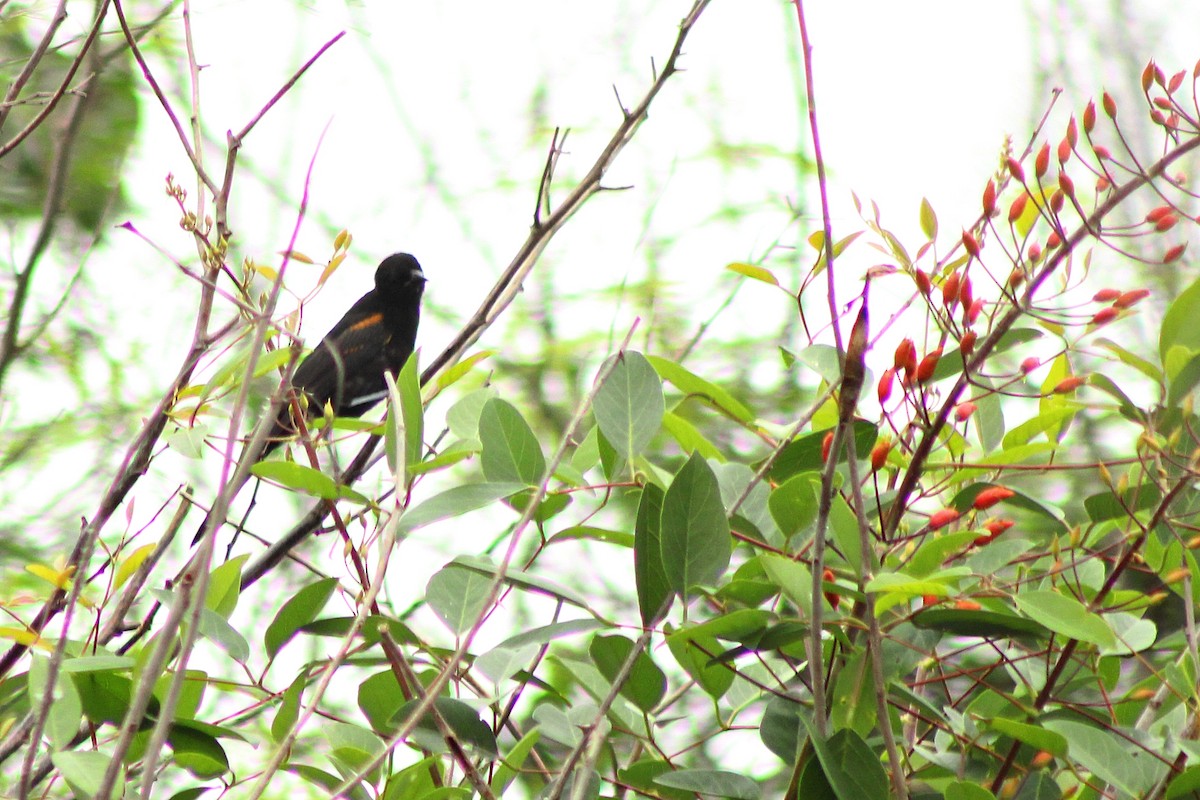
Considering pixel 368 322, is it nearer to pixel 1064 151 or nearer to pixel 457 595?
pixel 457 595

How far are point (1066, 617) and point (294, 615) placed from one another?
84 centimetres

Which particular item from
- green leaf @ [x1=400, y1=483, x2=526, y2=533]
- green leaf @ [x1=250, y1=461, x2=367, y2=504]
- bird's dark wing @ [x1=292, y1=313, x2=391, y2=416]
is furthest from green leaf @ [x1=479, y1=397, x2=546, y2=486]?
bird's dark wing @ [x1=292, y1=313, x2=391, y2=416]

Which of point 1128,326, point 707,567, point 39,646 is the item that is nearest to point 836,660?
point 707,567

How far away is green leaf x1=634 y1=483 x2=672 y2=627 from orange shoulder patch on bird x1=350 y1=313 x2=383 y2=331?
5.53 metres

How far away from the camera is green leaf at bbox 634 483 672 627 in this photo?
122 centimetres

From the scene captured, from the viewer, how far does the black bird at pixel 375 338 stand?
6.11 m

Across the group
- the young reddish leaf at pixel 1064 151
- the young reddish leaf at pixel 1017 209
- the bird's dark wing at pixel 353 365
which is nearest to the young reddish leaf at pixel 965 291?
the young reddish leaf at pixel 1017 209

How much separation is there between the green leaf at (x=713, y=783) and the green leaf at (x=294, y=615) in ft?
1.43

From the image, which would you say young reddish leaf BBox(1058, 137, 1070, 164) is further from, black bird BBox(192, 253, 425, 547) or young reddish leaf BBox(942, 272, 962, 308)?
black bird BBox(192, 253, 425, 547)

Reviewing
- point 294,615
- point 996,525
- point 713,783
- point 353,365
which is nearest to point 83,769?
point 294,615

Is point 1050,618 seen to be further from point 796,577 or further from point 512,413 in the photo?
point 512,413

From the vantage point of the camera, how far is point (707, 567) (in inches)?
46.7

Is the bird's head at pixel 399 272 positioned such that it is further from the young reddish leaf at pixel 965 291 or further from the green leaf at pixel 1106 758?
the green leaf at pixel 1106 758

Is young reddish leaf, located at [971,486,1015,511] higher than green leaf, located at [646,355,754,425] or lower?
lower
